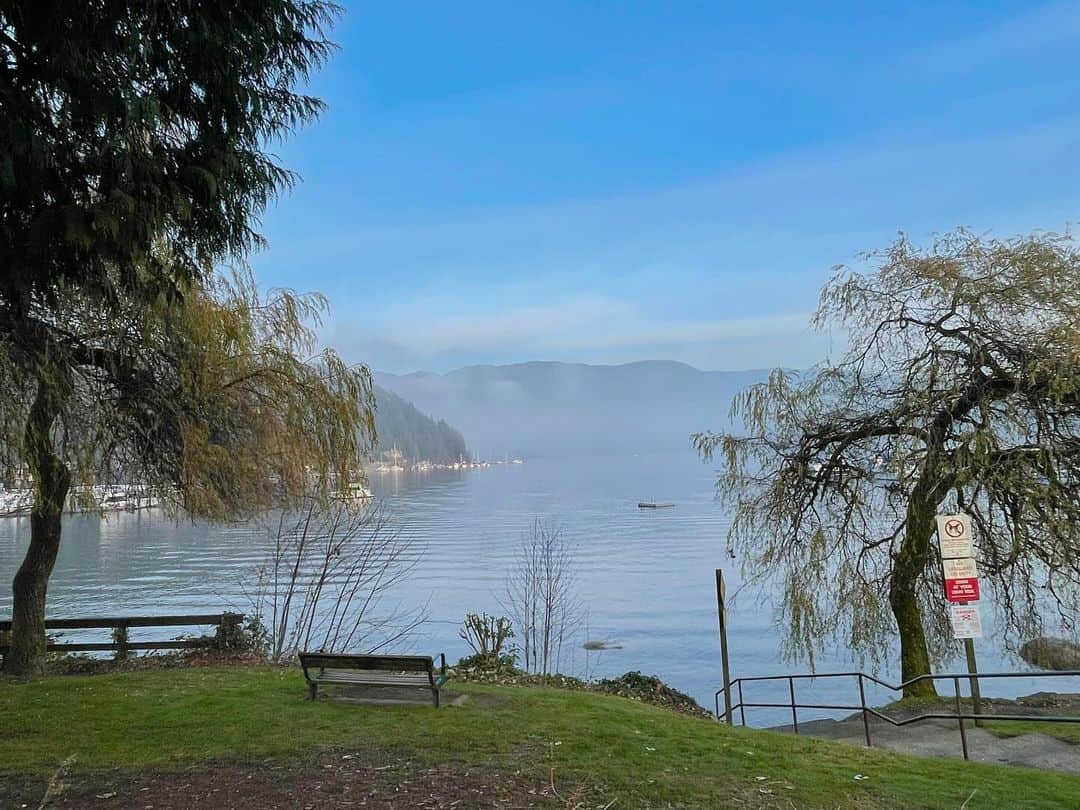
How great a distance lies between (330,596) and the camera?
113ft

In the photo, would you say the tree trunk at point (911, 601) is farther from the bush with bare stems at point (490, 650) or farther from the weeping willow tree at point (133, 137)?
the weeping willow tree at point (133, 137)

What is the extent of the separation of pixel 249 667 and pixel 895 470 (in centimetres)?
1013

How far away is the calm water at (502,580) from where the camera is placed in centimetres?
2664

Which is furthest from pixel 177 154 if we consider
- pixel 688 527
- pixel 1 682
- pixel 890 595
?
pixel 688 527

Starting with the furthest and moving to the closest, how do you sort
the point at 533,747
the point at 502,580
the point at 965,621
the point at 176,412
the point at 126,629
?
the point at 502,580 < the point at 126,629 < the point at 176,412 < the point at 965,621 < the point at 533,747

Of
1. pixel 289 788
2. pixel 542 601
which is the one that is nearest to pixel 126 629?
pixel 289 788

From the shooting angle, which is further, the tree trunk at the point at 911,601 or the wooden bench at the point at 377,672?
the tree trunk at the point at 911,601

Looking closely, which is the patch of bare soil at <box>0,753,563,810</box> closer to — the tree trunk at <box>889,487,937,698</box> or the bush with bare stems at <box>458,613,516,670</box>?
the bush with bare stems at <box>458,613,516,670</box>

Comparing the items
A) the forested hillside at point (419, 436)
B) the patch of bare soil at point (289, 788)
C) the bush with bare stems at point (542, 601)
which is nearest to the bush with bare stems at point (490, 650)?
the patch of bare soil at point (289, 788)

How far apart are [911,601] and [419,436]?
467 feet

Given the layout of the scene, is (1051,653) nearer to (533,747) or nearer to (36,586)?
(533,747)

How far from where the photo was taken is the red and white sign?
10.0 metres

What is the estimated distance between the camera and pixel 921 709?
44.5ft

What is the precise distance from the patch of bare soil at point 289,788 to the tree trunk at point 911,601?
34.5 feet
